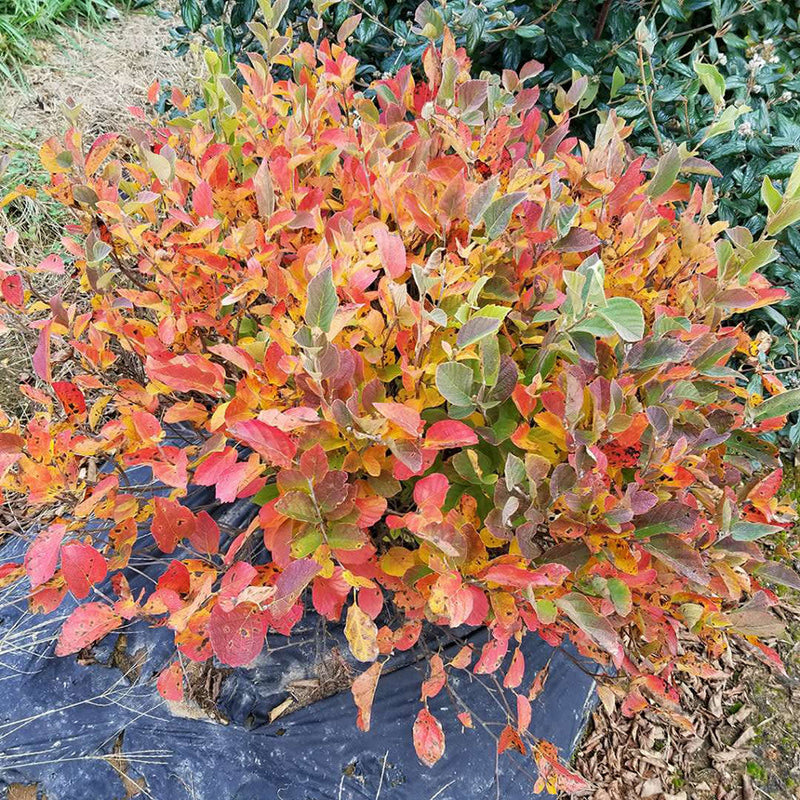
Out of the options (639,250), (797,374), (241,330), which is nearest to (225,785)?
(241,330)

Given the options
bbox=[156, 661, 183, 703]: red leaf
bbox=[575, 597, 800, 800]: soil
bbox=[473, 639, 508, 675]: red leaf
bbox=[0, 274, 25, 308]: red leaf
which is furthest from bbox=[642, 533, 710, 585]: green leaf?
bbox=[0, 274, 25, 308]: red leaf

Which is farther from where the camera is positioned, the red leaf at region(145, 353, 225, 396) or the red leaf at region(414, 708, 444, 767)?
the red leaf at region(414, 708, 444, 767)

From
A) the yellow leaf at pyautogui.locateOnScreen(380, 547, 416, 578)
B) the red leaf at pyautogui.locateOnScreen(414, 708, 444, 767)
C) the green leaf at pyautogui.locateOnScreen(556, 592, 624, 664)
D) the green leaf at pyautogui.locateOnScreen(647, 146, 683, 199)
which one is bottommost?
the red leaf at pyautogui.locateOnScreen(414, 708, 444, 767)

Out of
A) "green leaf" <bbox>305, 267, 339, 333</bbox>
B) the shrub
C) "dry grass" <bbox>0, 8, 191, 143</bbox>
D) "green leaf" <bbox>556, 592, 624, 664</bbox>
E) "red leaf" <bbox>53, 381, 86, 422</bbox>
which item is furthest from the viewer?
"dry grass" <bbox>0, 8, 191, 143</bbox>

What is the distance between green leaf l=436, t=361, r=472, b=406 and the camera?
92 centimetres

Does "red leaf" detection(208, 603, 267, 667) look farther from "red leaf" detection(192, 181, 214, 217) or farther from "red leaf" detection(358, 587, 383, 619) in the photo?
"red leaf" detection(192, 181, 214, 217)

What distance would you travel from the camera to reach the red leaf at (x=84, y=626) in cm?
99

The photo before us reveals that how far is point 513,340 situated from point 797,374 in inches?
60.2

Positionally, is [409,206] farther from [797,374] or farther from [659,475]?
[797,374]

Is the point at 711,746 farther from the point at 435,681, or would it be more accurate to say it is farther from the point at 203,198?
the point at 203,198

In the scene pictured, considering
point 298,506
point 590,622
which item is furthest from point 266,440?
point 590,622

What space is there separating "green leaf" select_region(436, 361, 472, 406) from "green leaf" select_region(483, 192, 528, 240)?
254 millimetres

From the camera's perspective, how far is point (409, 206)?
1.14 m

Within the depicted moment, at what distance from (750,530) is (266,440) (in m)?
0.77
